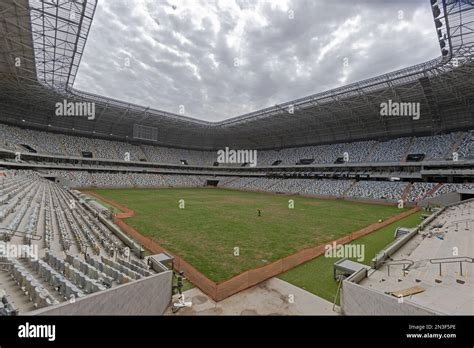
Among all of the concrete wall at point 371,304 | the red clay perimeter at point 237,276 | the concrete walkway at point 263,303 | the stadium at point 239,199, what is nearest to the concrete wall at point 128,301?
the stadium at point 239,199

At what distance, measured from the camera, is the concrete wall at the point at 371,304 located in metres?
5.21

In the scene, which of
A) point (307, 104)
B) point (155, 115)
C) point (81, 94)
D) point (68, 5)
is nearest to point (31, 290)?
point (68, 5)

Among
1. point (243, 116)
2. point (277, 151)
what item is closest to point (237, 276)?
point (243, 116)

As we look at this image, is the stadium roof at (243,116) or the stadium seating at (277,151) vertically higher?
the stadium roof at (243,116)

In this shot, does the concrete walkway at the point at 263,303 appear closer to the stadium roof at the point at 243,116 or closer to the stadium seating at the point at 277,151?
the stadium roof at the point at 243,116

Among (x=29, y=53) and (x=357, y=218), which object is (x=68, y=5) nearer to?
(x=29, y=53)

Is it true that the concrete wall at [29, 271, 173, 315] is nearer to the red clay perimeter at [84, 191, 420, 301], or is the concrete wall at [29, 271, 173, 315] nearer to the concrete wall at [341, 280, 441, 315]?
the red clay perimeter at [84, 191, 420, 301]

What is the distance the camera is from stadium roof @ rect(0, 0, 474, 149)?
19.0 metres

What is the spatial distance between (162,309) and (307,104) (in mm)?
39235

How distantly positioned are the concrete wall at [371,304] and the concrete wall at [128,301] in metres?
5.64

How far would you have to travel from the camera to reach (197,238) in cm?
1433

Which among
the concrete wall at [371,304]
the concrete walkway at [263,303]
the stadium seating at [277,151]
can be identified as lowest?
the concrete walkway at [263,303]

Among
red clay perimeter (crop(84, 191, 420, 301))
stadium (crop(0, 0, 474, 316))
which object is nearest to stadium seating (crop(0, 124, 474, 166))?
stadium (crop(0, 0, 474, 316))

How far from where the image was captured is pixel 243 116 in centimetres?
4969
